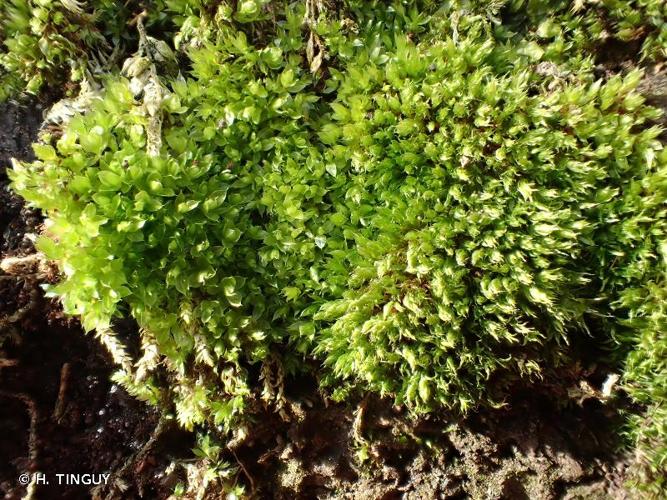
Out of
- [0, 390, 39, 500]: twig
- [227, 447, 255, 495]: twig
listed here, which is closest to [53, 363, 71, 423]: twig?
[0, 390, 39, 500]: twig

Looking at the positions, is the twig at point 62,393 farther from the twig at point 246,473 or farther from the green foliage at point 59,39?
the green foliage at point 59,39

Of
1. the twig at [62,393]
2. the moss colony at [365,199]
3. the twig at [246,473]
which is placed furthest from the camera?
the twig at [62,393]

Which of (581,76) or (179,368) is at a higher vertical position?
(581,76)

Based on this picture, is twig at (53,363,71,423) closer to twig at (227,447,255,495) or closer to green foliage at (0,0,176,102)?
twig at (227,447,255,495)

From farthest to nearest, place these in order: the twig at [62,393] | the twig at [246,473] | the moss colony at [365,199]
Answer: the twig at [62,393]
the twig at [246,473]
the moss colony at [365,199]

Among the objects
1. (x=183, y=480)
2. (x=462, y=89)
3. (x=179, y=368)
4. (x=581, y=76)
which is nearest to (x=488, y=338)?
(x=462, y=89)

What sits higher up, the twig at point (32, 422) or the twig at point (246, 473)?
the twig at point (32, 422)

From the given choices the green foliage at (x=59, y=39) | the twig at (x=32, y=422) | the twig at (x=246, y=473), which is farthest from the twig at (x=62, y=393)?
the green foliage at (x=59, y=39)

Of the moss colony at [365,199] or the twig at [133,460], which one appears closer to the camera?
the moss colony at [365,199]

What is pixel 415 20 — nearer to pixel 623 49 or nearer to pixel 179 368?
pixel 623 49
